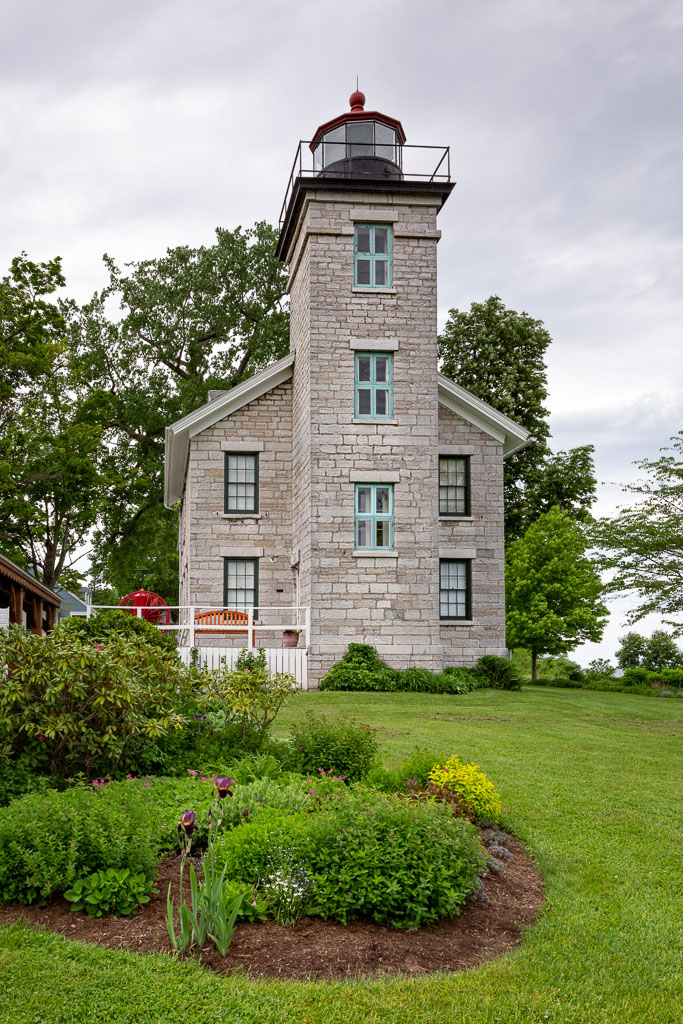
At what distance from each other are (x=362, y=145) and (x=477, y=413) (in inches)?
272

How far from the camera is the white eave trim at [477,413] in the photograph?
21156mm

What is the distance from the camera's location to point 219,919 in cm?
458

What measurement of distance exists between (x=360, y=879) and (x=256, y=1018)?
1187mm

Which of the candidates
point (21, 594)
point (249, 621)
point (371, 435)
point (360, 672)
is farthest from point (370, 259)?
point (21, 594)

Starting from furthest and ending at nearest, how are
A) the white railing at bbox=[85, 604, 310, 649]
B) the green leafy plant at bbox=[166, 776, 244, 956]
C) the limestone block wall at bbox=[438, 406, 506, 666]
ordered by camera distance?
the limestone block wall at bbox=[438, 406, 506, 666] < the white railing at bbox=[85, 604, 310, 649] < the green leafy plant at bbox=[166, 776, 244, 956]

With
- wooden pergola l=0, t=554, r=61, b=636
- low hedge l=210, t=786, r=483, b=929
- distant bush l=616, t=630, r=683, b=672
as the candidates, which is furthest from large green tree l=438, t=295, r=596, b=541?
low hedge l=210, t=786, r=483, b=929

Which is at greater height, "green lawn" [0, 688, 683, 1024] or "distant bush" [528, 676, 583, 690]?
"distant bush" [528, 676, 583, 690]

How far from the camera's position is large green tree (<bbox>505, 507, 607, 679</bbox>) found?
2405 cm

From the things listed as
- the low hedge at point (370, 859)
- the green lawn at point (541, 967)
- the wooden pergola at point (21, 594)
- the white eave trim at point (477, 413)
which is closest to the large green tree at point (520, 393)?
the white eave trim at point (477, 413)

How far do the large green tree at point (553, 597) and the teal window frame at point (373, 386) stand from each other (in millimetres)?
7317

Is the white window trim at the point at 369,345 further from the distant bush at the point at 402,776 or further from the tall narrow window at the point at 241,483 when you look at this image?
the distant bush at the point at 402,776

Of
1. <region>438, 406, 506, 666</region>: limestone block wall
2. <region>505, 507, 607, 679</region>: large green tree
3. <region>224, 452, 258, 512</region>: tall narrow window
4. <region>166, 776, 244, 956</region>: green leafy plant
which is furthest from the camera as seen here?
<region>505, 507, 607, 679</region>: large green tree

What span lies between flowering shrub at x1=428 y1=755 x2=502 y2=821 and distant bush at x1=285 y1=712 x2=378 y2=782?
2.57ft

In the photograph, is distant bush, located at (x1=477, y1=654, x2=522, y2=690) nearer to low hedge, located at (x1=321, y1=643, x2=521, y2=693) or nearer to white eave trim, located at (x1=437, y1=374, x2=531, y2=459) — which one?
low hedge, located at (x1=321, y1=643, x2=521, y2=693)
